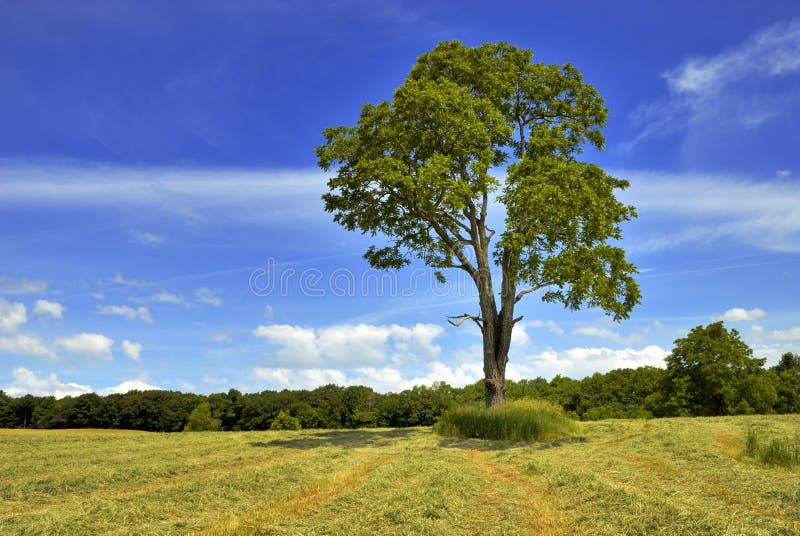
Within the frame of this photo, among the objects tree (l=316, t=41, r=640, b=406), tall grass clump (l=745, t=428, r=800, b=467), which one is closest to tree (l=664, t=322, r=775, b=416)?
tree (l=316, t=41, r=640, b=406)

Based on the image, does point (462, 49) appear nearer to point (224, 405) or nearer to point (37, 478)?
point (37, 478)

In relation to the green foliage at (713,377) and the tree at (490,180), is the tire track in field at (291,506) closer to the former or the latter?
the tree at (490,180)

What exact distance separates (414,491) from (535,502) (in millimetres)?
1942

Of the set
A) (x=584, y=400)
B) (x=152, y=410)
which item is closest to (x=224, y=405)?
(x=152, y=410)

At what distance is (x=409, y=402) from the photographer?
54.7 m

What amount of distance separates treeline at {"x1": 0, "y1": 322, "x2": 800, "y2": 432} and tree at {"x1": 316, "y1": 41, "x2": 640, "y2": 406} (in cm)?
2556

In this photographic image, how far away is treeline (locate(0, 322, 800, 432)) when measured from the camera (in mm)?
47719

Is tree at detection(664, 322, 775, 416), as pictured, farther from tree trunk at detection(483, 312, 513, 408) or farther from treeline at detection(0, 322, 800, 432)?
tree trunk at detection(483, 312, 513, 408)

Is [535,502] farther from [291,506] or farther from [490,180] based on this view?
[490,180]

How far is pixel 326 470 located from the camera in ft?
38.2

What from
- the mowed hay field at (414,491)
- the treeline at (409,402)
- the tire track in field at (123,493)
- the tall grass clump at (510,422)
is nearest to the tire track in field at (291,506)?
the mowed hay field at (414,491)

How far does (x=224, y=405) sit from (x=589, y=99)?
2022 inches

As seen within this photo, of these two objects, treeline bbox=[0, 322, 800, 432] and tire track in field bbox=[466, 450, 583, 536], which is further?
treeline bbox=[0, 322, 800, 432]

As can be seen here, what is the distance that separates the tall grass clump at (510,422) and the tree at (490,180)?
1946 mm
